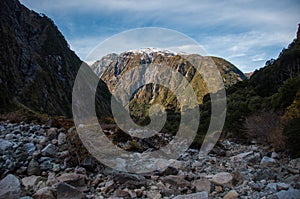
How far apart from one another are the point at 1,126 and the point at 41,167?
12.3ft

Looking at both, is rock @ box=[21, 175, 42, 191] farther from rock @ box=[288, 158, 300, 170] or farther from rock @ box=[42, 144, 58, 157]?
rock @ box=[288, 158, 300, 170]

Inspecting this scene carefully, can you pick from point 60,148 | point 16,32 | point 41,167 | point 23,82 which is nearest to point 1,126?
point 60,148

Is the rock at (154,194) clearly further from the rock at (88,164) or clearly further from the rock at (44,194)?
the rock at (44,194)

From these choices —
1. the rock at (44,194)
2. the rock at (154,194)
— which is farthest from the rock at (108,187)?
the rock at (44,194)

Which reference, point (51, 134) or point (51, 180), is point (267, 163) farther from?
point (51, 134)

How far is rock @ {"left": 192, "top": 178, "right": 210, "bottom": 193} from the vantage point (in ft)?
20.0

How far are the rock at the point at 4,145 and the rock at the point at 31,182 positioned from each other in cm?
135

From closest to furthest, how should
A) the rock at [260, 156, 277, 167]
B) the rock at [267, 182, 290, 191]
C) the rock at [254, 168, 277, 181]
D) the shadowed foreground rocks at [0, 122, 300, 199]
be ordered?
the shadowed foreground rocks at [0, 122, 300, 199] < the rock at [267, 182, 290, 191] < the rock at [254, 168, 277, 181] < the rock at [260, 156, 277, 167]

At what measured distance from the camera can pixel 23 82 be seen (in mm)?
40625

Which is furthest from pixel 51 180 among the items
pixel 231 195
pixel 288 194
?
pixel 288 194

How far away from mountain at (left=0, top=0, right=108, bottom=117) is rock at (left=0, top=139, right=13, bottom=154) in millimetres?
22718

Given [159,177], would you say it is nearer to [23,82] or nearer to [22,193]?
[22,193]

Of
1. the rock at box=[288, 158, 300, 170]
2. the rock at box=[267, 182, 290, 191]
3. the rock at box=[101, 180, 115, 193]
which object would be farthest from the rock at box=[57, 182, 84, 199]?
the rock at box=[288, 158, 300, 170]

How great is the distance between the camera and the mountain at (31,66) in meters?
37.0
